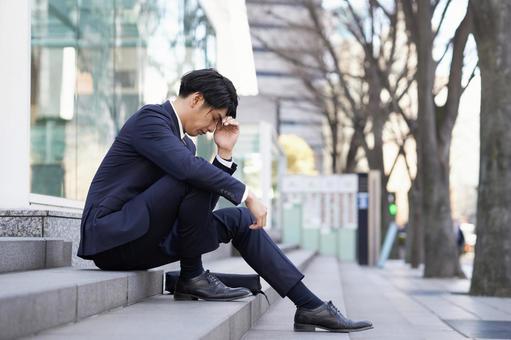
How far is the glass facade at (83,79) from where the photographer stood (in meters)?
7.05

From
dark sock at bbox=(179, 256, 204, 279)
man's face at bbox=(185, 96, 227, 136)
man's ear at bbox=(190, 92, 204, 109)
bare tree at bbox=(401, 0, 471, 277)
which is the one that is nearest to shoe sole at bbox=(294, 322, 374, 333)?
dark sock at bbox=(179, 256, 204, 279)

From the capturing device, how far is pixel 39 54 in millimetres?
6965

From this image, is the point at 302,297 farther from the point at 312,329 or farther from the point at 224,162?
the point at 224,162

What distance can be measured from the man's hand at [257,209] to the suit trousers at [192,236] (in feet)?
0.63

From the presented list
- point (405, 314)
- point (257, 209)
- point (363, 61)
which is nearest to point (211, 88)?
point (257, 209)

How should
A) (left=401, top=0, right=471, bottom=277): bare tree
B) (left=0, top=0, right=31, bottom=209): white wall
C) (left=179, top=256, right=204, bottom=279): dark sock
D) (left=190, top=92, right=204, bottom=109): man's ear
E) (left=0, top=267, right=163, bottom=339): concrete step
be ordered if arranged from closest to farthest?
(left=0, top=267, right=163, bottom=339): concrete step
(left=190, top=92, right=204, bottom=109): man's ear
(left=179, top=256, right=204, bottom=279): dark sock
(left=0, top=0, right=31, bottom=209): white wall
(left=401, top=0, right=471, bottom=277): bare tree

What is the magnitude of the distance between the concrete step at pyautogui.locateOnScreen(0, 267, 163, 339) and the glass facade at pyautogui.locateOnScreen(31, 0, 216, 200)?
2.16m

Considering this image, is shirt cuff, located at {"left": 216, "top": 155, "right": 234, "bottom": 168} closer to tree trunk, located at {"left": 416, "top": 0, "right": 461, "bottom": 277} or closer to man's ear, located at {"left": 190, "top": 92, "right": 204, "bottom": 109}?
man's ear, located at {"left": 190, "top": 92, "right": 204, "bottom": 109}

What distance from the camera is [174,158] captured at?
185 inches

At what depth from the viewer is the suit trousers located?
15.4ft

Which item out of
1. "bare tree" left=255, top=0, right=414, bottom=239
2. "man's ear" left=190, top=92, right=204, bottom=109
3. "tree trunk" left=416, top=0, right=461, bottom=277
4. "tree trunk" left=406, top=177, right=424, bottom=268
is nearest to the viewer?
"man's ear" left=190, top=92, right=204, bottom=109

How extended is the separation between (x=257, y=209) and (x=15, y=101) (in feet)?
8.29

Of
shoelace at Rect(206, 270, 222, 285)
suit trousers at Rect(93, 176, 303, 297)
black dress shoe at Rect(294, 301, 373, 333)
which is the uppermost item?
suit trousers at Rect(93, 176, 303, 297)

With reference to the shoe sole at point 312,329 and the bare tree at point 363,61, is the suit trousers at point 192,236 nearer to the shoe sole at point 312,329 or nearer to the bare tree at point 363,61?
the shoe sole at point 312,329
